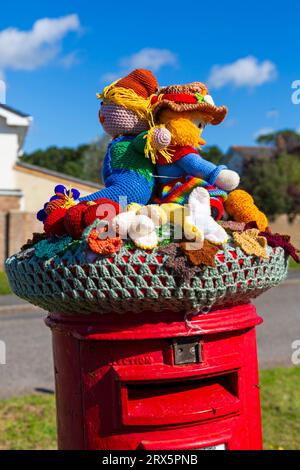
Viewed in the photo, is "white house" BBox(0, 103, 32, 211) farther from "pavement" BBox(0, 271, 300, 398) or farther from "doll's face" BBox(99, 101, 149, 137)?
"doll's face" BBox(99, 101, 149, 137)

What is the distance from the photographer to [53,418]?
3.94 meters

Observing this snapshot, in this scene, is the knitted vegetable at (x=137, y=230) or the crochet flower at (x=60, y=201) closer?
the knitted vegetable at (x=137, y=230)

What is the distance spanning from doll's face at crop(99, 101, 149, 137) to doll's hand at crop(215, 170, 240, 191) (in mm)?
328

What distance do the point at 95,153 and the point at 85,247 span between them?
32.8m

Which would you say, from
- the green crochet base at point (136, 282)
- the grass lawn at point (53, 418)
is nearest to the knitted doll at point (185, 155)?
the green crochet base at point (136, 282)

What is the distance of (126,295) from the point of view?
146 cm

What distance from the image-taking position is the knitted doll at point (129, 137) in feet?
5.82

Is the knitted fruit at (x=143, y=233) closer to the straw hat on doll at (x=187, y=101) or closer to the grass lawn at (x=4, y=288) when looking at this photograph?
the straw hat on doll at (x=187, y=101)

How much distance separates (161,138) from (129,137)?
0.25 m

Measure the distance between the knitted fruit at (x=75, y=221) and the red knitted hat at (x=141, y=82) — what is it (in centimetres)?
56

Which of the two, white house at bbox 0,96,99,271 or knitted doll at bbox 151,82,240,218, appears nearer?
knitted doll at bbox 151,82,240,218

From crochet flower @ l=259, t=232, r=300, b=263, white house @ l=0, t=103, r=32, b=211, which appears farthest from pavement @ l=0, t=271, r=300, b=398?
white house @ l=0, t=103, r=32, b=211

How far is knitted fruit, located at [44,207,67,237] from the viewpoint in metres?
1.66

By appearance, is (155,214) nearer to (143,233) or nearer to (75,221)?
(143,233)
